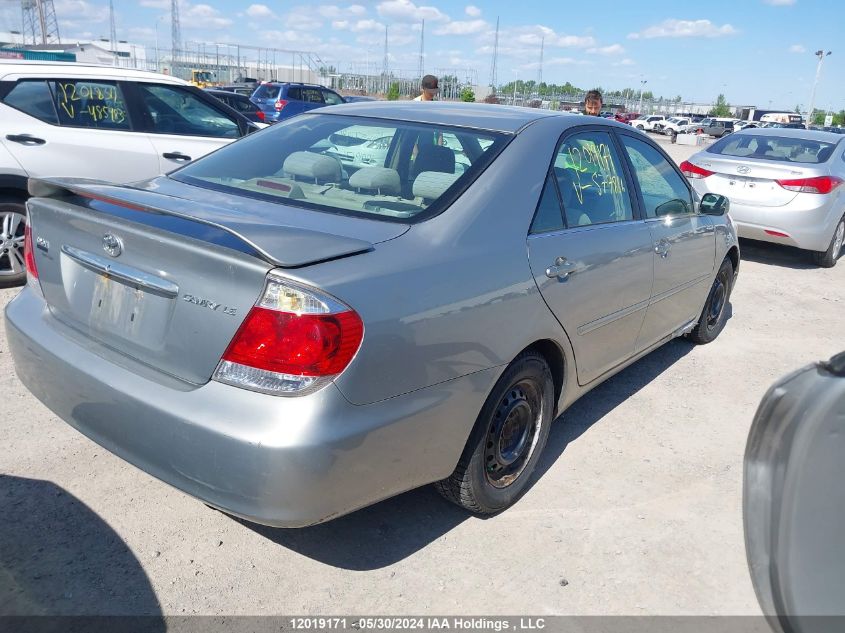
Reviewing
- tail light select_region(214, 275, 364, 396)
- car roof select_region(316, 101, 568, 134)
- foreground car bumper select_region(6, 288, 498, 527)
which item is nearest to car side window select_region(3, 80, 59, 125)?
car roof select_region(316, 101, 568, 134)

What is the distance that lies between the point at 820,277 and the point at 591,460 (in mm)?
6136

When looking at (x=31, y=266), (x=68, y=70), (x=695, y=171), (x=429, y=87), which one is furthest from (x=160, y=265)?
(x=695, y=171)

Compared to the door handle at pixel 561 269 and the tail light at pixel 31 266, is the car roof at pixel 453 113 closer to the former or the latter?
the door handle at pixel 561 269

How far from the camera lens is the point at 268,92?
877 inches

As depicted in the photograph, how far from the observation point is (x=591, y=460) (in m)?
3.68

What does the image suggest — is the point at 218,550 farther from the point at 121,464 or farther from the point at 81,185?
the point at 81,185

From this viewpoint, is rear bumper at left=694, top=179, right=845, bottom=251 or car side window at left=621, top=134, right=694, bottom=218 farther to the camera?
rear bumper at left=694, top=179, right=845, bottom=251

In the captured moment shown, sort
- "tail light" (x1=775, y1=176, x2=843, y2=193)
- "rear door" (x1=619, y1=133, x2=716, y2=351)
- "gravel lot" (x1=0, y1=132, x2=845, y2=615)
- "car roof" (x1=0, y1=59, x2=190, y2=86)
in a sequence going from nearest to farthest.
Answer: "gravel lot" (x1=0, y1=132, x2=845, y2=615) < "rear door" (x1=619, y1=133, x2=716, y2=351) < "car roof" (x1=0, y1=59, x2=190, y2=86) < "tail light" (x1=775, y1=176, x2=843, y2=193)

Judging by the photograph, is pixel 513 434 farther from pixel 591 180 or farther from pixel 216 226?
pixel 216 226

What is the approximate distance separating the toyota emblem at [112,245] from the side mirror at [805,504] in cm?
201

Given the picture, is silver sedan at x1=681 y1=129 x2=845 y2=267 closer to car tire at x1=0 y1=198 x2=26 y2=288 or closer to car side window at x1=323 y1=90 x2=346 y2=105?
car tire at x1=0 y1=198 x2=26 y2=288

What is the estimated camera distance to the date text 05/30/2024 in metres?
2.45

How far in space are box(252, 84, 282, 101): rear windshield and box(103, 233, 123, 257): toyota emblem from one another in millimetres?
20541

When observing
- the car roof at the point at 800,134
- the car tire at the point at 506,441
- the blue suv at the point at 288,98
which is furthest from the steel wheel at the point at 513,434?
the blue suv at the point at 288,98
